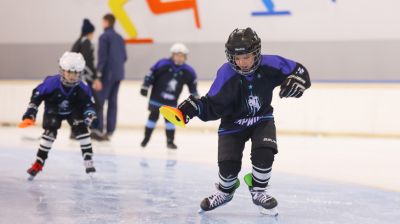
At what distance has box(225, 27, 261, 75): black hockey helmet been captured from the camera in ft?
14.5

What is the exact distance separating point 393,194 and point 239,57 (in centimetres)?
205

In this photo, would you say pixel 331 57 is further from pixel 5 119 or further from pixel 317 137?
pixel 5 119

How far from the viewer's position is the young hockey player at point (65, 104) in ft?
20.1

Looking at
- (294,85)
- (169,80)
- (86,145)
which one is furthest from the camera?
(169,80)

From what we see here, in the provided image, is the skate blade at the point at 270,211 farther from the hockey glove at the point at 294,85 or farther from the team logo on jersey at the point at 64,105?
the team logo on jersey at the point at 64,105

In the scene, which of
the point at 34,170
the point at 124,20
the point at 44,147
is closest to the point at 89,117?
the point at 44,147

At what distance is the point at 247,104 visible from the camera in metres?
4.60

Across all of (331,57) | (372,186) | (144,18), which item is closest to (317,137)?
(331,57)

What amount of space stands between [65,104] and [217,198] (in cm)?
206

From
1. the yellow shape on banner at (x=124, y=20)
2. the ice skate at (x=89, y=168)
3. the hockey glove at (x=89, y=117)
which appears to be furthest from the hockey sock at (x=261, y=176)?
the yellow shape on banner at (x=124, y=20)

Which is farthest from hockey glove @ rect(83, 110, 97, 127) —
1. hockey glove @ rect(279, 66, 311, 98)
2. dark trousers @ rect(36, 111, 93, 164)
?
hockey glove @ rect(279, 66, 311, 98)

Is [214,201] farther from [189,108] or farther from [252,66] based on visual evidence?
[252,66]

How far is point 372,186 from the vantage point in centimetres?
621

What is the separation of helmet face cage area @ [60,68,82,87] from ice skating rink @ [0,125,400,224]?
796 mm
